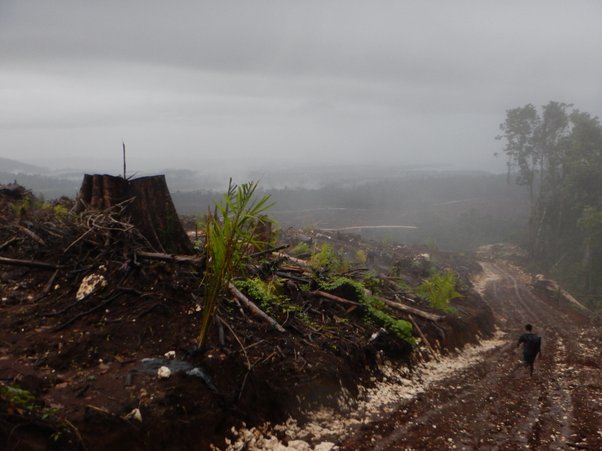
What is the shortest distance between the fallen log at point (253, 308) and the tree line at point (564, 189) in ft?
106

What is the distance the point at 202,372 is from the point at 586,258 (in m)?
36.7

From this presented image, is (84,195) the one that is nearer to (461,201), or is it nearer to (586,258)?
(586,258)

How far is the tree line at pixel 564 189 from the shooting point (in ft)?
104

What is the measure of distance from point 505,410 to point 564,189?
39800 millimetres

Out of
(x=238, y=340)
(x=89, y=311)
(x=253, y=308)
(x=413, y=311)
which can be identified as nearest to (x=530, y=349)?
(x=413, y=311)

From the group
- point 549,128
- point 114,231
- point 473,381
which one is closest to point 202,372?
point 114,231

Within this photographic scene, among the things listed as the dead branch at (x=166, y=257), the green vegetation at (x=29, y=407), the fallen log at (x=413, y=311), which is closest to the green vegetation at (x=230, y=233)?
the dead branch at (x=166, y=257)

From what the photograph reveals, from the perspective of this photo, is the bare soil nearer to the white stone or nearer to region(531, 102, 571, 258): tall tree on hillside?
the white stone

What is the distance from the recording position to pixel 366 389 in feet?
21.3

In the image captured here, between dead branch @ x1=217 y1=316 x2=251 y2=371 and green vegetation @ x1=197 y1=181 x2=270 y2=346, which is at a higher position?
green vegetation @ x1=197 y1=181 x2=270 y2=346

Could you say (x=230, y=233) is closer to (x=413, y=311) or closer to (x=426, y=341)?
(x=426, y=341)

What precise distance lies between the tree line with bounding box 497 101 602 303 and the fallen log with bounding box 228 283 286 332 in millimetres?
32200

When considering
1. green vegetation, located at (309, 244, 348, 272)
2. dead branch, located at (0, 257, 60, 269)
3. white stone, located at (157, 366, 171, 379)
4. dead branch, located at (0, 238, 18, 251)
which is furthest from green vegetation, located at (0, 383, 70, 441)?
green vegetation, located at (309, 244, 348, 272)

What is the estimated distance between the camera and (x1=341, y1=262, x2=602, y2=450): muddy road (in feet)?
17.1
